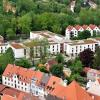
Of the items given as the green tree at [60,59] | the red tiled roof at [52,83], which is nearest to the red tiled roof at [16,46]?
the green tree at [60,59]

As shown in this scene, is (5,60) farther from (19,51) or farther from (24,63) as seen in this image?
(19,51)

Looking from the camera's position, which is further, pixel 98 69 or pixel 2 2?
pixel 2 2

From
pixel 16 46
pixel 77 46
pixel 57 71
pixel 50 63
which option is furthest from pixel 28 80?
pixel 77 46

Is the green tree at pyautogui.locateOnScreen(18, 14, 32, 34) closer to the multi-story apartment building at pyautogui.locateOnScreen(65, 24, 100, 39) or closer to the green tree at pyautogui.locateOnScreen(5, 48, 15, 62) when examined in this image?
the multi-story apartment building at pyautogui.locateOnScreen(65, 24, 100, 39)

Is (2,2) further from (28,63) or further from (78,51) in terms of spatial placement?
(28,63)

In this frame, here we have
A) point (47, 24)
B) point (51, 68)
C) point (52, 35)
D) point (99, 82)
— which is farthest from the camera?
point (47, 24)

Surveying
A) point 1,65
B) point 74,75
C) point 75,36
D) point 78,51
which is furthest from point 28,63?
point 75,36
